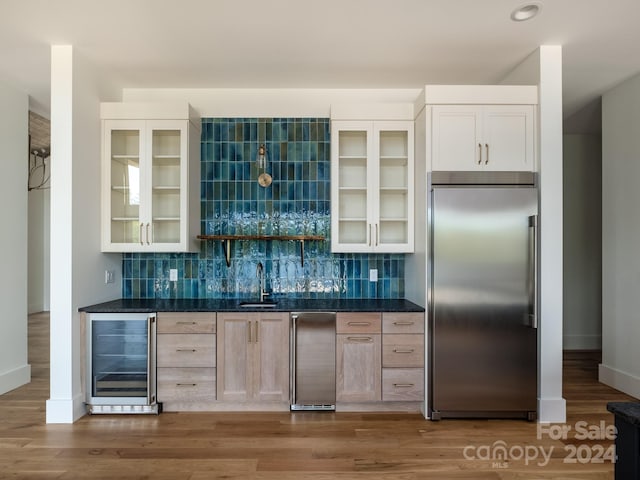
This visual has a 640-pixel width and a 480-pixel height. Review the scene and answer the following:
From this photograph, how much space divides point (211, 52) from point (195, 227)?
1.43 meters

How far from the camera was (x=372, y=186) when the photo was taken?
3518mm

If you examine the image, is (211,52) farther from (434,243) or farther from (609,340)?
(609,340)

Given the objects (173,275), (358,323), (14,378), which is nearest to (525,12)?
(358,323)

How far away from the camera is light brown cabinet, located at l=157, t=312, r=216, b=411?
10.5 feet

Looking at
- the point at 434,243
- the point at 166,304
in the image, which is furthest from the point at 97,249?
the point at 434,243

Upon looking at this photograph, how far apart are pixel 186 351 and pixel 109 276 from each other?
40.8 inches

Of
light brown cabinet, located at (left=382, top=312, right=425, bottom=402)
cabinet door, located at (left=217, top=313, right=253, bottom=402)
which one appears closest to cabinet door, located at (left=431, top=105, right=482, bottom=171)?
light brown cabinet, located at (left=382, top=312, right=425, bottom=402)

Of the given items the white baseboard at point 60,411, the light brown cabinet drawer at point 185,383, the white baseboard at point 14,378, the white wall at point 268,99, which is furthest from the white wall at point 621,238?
the white baseboard at point 14,378

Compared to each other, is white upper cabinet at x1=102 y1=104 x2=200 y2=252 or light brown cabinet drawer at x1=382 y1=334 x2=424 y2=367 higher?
white upper cabinet at x1=102 y1=104 x2=200 y2=252

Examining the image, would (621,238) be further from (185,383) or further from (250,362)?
(185,383)

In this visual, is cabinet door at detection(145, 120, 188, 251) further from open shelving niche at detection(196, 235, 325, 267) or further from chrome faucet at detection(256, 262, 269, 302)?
chrome faucet at detection(256, 262, 269, 302)

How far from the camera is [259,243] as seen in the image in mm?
3869

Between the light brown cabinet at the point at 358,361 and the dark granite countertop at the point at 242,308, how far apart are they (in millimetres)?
127

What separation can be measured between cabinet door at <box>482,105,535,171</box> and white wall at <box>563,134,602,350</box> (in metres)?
2.68
